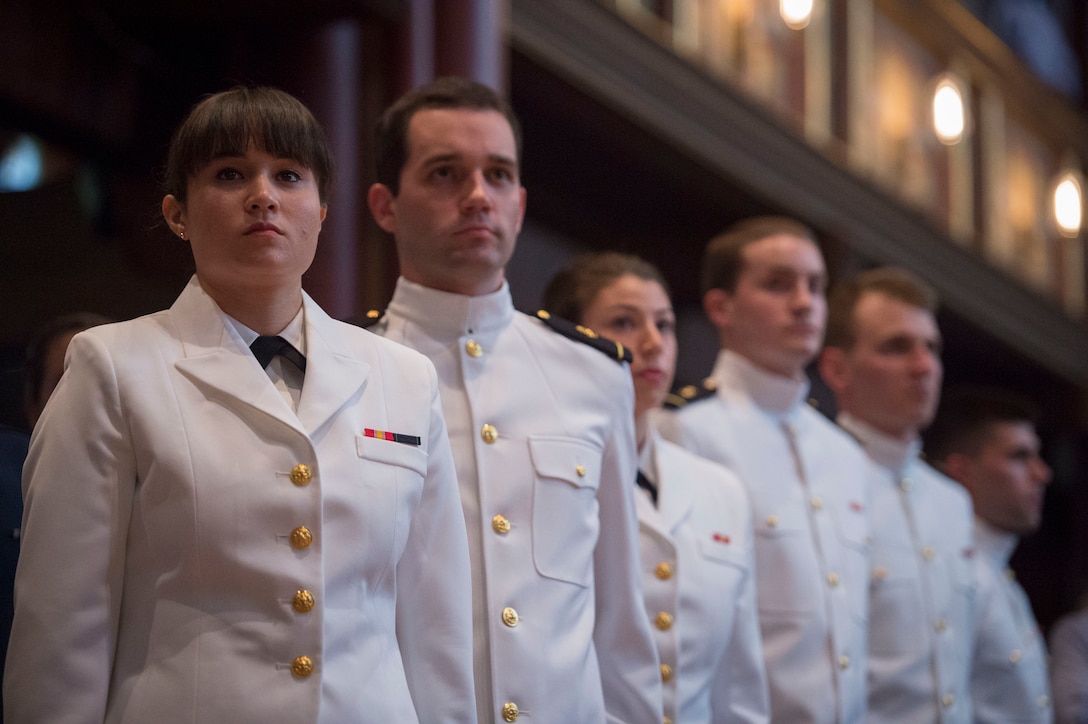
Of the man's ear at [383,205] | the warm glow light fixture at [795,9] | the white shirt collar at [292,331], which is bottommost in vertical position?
the white shirt collar at [292,331]

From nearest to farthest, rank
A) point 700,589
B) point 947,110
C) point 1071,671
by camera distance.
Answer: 1. point 700,589
2. point 1071,671
3. point 947,110

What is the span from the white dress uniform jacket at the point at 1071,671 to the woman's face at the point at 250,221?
3.30m

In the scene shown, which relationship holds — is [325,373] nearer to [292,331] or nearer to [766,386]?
[292,331]

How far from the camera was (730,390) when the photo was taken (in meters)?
2.96

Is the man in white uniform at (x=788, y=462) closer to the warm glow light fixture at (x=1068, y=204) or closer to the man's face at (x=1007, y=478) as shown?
the man's face at (x=1007, y=478)

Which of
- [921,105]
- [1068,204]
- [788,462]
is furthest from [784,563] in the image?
[921,105]

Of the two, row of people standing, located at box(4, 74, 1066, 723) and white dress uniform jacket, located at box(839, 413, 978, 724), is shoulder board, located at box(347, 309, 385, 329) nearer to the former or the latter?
row of people standing, located at box(4, 74, 1066, 723)

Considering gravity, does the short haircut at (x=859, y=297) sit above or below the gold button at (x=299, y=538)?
above

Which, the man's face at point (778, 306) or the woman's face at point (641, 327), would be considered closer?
the woman's face at point (641, 327)

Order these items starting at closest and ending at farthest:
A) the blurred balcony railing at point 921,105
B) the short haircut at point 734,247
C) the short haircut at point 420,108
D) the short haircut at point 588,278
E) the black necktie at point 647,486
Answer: the short haircut at point 420,108
the black necktie at point 647,486
the short haircut at point 588,278
the short haircut at point 734,247
the blurred balcony railing at point 921,105

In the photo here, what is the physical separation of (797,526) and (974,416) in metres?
1.64

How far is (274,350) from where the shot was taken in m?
1.52

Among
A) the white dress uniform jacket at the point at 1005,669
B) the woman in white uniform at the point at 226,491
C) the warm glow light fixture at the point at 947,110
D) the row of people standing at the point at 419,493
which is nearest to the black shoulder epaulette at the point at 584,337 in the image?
the row of people standing at the point at 419,493

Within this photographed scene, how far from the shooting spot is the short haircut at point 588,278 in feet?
8.43
